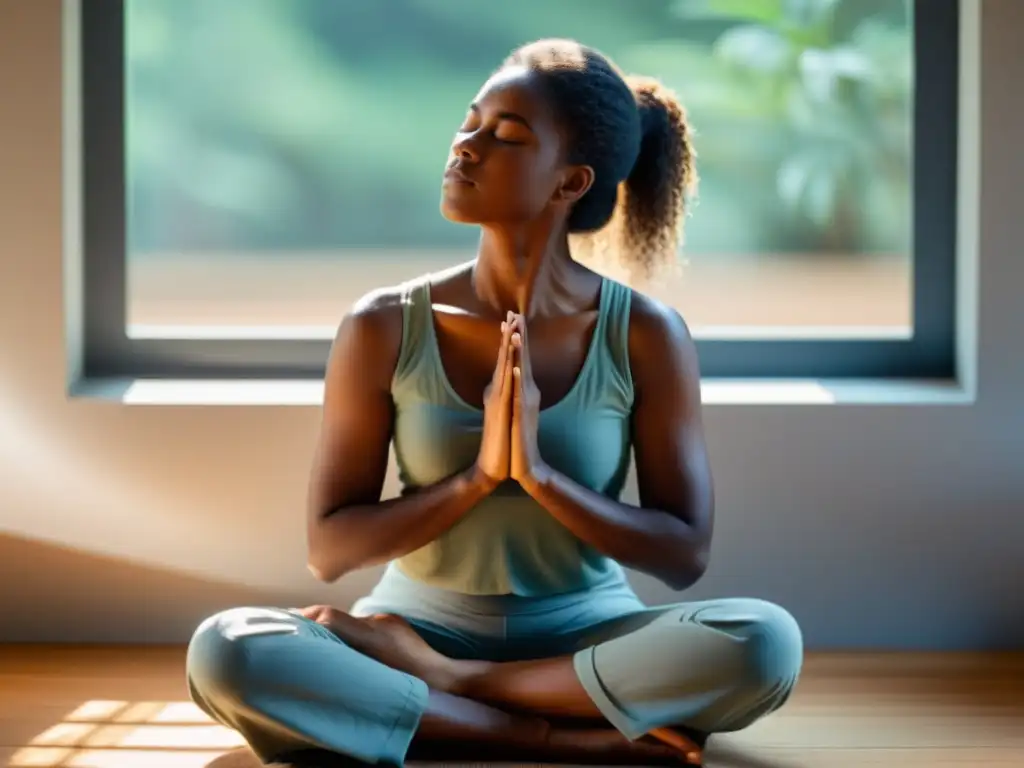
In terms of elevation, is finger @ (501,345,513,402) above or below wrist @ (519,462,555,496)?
above

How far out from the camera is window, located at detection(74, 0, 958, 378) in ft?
9.61

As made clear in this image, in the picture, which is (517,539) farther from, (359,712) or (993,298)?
(993,298)

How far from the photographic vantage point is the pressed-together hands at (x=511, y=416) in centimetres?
204

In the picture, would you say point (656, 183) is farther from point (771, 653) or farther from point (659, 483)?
point (771, 653)

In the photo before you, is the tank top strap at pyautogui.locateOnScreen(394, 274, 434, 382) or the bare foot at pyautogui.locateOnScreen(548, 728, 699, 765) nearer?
the bare foot at pyautogui.locateOnScreen(548, 728, 699, 765)

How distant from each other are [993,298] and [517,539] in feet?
3.62

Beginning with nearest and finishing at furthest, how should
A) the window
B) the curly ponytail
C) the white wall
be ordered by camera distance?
the curly ponytail < the white wall < the window

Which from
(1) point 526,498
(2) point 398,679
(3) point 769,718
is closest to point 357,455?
(1) point 526,498

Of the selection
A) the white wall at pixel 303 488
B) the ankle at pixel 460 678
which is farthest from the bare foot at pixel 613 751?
the white wall at pixel 303 488

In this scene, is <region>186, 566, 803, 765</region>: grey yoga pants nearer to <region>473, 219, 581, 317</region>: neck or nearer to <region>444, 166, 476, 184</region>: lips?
<region>473, 219, 581, 317</region>: neck

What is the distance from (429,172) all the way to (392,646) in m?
1.17

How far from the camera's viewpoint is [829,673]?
8.59 feet

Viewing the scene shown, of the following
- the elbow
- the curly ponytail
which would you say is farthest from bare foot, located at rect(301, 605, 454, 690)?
the curly ponytail


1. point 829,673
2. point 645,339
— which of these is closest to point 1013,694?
point 829,673
